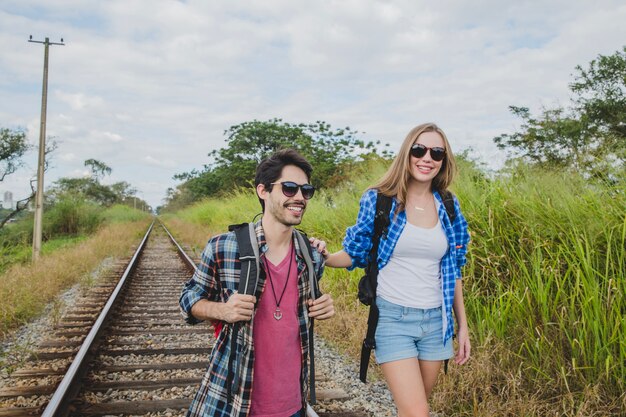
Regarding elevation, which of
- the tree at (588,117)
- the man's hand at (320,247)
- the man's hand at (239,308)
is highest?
the tree at (588,117)

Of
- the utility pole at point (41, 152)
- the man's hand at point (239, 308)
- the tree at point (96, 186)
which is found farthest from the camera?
the tree at point (96, 186)

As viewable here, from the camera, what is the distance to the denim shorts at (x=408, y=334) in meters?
2.27

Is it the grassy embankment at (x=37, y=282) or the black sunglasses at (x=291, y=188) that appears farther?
the grassy embankment at (x=37, y=282)

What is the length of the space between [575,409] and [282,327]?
→ 8.23ft

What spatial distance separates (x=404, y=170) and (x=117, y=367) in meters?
3.55

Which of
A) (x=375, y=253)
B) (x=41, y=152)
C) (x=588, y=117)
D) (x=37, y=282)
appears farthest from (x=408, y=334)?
(x=588, y=117)

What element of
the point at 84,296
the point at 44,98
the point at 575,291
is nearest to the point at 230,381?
the point at 575,291

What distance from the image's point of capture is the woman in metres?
2.26

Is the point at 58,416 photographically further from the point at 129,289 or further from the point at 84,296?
the point at 129,289

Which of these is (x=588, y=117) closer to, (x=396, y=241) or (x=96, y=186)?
(x=396, y=241)

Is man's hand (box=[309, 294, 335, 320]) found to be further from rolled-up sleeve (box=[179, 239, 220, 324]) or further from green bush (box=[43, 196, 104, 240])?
green bush (box=[43, 196, 104, 240])

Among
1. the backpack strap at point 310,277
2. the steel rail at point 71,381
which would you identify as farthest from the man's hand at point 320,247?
the steel rail at point 71,381

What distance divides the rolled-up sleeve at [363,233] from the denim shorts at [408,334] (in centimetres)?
26

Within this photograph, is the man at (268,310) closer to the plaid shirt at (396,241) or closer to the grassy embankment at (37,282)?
the plaid shirt at (396,241)
